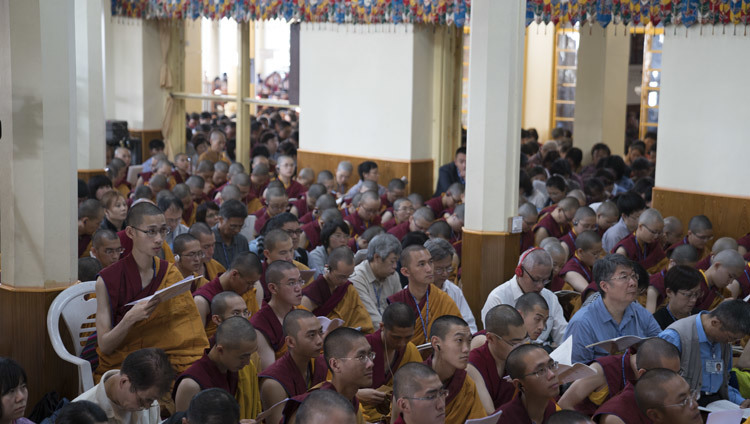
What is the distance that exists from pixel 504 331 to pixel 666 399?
98 centimetres

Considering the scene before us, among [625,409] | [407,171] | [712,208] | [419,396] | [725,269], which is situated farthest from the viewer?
[407,171]

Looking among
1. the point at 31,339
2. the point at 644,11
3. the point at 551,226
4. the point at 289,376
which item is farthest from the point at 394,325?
the point at 644,11

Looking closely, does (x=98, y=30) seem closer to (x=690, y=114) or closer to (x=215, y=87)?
(x=690, y=114)

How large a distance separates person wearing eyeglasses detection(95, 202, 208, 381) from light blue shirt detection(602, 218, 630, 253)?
14.0 ft

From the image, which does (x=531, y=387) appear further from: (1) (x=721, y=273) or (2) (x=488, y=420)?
(1) (x=721, y=273)

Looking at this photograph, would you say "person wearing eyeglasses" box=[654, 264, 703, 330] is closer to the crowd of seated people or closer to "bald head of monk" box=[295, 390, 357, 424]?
the crowd of seated people

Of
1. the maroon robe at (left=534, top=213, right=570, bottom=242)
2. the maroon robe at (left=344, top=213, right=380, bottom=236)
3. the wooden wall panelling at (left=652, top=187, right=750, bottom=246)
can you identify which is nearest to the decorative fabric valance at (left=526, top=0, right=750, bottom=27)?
the wooden wall panelling at (left=652, top=187, right=750, bottom=246)

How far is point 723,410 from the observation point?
174 inches

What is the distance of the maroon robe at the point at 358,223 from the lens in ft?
28.0

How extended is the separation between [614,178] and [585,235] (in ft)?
14.9

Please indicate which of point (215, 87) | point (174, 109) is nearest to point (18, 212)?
point (174, 109)

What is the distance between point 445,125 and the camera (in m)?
11.7

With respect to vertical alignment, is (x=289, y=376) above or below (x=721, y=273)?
below

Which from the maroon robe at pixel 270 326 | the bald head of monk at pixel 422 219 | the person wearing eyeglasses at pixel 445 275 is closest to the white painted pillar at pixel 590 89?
the bald head of monk at pixel 422 219
